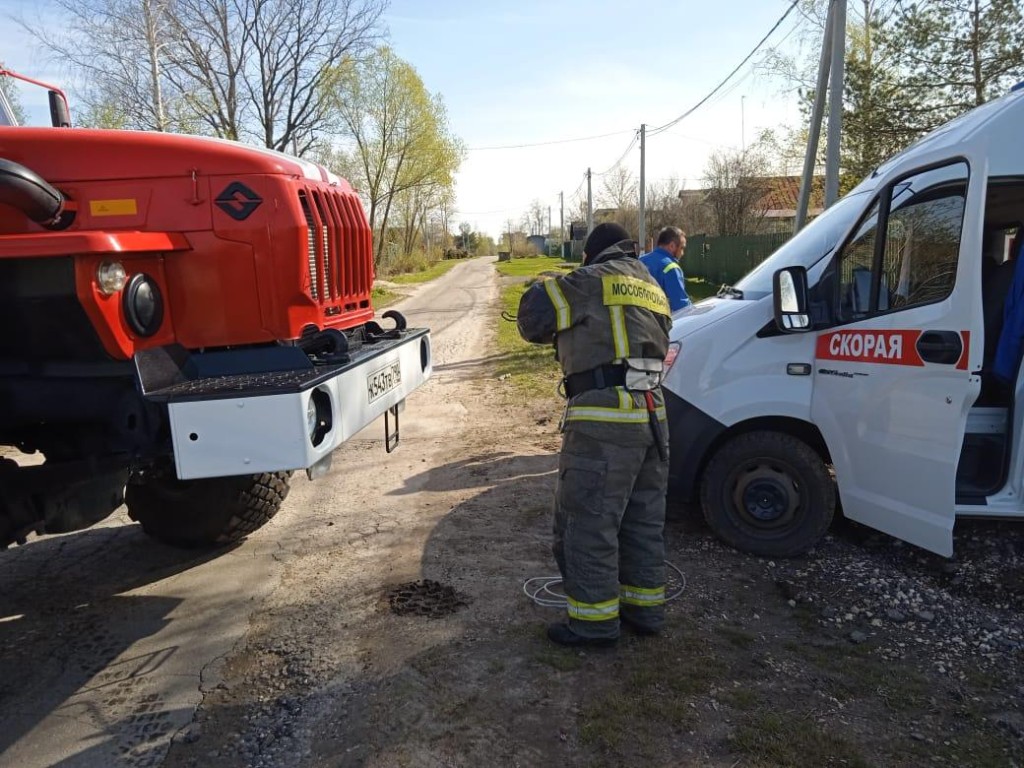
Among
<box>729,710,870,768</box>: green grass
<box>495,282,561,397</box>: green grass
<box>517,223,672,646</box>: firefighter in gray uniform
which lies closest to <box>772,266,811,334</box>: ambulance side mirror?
<box>517,223,672,646</box>: firefighter in gray uniform

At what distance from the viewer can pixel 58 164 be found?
296cm

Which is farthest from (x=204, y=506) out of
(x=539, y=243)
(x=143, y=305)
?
(x=539, y=243)

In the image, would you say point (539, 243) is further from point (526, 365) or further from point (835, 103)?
point (526, 365)

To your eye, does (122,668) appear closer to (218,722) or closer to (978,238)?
(218,722)

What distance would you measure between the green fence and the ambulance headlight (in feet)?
49.9

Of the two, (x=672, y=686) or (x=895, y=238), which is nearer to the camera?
(x=672, y=686)

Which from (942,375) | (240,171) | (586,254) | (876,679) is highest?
(240,171)

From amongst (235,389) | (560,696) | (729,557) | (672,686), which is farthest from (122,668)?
(729,557)

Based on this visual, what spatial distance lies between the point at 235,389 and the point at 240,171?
101 cm

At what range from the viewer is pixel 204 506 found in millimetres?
4105

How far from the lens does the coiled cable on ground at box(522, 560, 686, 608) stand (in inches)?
142

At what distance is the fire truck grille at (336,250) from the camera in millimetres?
3316

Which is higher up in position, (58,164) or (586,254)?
(58,164)

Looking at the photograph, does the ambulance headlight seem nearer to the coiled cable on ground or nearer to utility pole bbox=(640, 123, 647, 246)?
the coiled cable on ground
